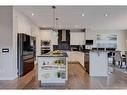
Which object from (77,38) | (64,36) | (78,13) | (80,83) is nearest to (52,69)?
(80,83)

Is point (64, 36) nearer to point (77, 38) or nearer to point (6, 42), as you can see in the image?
point (77, 38)

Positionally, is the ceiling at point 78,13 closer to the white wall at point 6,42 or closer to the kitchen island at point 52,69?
the white wall at point 6,42

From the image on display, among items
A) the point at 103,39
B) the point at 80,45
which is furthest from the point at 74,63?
the point at 103,39

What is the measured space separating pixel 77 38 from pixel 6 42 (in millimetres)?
8213

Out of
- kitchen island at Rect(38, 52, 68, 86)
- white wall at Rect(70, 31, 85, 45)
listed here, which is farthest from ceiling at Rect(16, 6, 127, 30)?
white wall at Rect(70, 31, 85, 45)

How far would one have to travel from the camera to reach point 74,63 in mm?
14586

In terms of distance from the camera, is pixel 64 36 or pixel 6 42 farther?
pixel 64 36

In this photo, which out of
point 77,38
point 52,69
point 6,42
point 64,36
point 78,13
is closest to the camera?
point 52,69

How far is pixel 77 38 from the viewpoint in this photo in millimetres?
15367

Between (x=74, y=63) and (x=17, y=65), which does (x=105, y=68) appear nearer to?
(x=17, y=65)

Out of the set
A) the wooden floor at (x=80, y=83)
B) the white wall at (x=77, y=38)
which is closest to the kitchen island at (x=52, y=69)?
the wooden floor at (x=80, y=83)

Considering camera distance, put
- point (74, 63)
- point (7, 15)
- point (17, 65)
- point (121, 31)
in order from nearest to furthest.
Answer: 1. point (7, 15)
2. point (17, 65)
3. point (74, 63)
4. point (121, 31)

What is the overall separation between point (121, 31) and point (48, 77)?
10181 mm

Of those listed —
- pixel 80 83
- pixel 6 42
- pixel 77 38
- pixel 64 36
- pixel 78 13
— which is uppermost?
pixel 78 13
